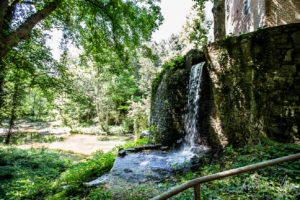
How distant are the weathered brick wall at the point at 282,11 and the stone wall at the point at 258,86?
3.93 metres

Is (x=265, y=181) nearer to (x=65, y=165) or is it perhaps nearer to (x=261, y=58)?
(x=261, y=58)

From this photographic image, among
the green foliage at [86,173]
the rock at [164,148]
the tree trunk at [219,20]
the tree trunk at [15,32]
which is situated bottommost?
the green foliage at [86,173]

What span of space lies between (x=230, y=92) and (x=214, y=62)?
52.0 inches

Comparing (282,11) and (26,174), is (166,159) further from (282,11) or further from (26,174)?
(282,11)

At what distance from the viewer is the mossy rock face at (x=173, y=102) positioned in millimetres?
6656

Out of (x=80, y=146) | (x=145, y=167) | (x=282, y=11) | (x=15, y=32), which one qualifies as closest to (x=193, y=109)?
(x=145, y=167)

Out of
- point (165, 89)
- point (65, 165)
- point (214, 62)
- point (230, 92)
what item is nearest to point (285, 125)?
point (230, 92)

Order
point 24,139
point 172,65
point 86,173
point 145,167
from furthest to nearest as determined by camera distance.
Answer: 1. point 24,139
2. point 172,65
3. point 86,173
4. point 145,167

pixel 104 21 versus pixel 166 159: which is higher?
pixel 104 21

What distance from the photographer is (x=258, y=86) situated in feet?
13.6

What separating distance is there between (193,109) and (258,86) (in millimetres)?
2448

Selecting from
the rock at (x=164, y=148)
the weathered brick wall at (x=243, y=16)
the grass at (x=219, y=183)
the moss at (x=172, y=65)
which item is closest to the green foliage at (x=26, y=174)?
the grass at (x=219, y=183)

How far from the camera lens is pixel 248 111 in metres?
4.27

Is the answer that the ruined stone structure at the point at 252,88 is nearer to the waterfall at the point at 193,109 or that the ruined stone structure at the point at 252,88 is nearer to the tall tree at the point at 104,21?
the waterfall at the point at 193,109
